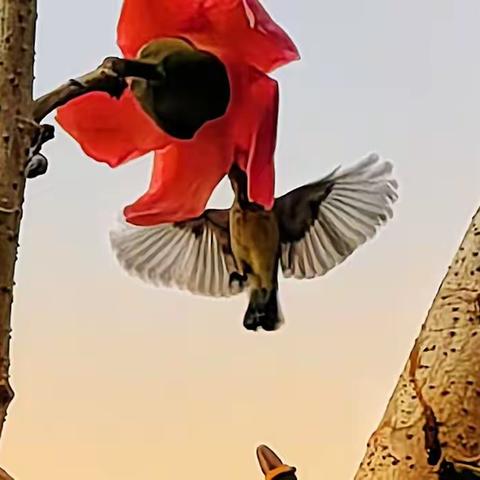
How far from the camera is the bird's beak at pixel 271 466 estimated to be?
61 cm

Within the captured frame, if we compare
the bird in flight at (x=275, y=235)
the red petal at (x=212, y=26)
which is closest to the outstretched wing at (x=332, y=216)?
the bird in flight at (x=275, y=235)

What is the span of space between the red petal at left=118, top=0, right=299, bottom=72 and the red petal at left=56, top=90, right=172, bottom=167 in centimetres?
4

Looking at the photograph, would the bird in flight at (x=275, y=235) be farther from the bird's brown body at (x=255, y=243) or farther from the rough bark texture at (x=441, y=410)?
the rough bark texture at (x=441, y=410)

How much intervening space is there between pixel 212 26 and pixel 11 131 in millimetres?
238

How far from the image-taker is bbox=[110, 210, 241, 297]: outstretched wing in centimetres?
80

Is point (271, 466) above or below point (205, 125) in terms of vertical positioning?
below

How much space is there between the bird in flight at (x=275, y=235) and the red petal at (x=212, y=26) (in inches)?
3.9

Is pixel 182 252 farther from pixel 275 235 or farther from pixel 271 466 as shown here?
pixel 271 466

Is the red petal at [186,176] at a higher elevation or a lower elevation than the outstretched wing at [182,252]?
higher

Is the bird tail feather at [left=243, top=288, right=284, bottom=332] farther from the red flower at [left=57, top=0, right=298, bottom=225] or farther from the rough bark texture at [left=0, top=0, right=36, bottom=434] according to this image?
the rough bark texture at [left=0, top=0, right=36, bottom=434]

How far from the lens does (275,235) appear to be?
2.58ft

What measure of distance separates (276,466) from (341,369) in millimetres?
145

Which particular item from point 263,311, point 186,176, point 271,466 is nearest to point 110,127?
point 186,176

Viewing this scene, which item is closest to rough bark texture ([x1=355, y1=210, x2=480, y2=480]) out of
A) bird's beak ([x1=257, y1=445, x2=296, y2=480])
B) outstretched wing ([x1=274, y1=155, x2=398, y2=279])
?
bird's beak ([x1=257, y1=445, x2=296, y2=480])
